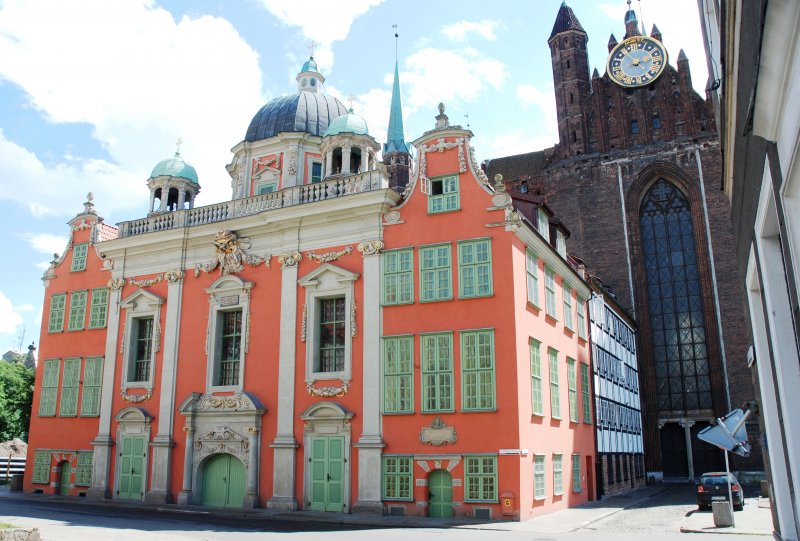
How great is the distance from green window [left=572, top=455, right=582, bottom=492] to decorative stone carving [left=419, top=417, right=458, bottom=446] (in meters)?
7.38

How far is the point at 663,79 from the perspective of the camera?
49.7 m

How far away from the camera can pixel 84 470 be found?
30078 mm

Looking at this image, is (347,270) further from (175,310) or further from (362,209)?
(175,310)

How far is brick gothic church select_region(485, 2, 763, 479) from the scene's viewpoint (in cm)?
4384

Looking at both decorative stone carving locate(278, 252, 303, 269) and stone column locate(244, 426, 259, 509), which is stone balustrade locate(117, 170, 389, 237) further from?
stone column locate(244, 426, 259, 509)

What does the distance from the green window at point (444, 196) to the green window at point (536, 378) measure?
18.6ft

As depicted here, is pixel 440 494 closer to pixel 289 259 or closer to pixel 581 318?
pixel 289 259

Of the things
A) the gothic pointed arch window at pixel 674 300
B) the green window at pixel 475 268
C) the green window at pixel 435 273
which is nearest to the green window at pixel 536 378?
the green window at pixel 475 268

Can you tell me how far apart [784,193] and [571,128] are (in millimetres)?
47640

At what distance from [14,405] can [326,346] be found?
119 feet

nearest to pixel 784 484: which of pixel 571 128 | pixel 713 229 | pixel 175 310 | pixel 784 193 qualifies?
pixel 784 193

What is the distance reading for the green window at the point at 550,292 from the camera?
1049 inches

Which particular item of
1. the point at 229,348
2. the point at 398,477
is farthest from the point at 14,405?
the point at 398,477

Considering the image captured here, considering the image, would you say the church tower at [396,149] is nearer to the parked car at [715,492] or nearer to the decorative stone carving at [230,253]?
the decorative stone carving at [230,253]
